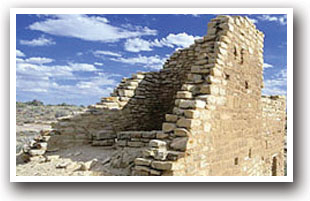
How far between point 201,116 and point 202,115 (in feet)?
0.12

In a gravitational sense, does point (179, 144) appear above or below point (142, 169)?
above

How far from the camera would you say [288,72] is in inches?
195

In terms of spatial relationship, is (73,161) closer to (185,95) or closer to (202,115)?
(185,95)

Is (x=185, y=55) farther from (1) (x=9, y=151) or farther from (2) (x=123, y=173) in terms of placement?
(1) (x=9, y=151)

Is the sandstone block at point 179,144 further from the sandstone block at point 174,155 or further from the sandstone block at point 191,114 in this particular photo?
the sandstone block at point 191,114

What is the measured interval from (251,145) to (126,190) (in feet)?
12.5

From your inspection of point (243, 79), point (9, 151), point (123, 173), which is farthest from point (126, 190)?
point (243, 79)

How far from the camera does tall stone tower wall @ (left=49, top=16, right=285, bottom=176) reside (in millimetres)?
5059

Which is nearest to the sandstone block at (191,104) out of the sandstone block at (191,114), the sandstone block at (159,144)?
the sandstone block at (191,114)

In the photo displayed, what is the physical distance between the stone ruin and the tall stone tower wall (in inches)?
0.6

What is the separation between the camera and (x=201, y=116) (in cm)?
519

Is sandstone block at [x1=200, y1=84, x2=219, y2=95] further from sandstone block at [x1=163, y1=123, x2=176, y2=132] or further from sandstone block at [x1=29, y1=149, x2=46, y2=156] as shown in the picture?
sandstone block at [x1=29, y1=149, x2=46, y2=156]

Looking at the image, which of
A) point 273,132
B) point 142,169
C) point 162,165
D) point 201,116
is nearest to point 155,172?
point 162,165

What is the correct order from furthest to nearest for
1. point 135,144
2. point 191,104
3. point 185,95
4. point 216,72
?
1. point 135,144
2. point 216,72
3. point 185,95
4. point 191,104
